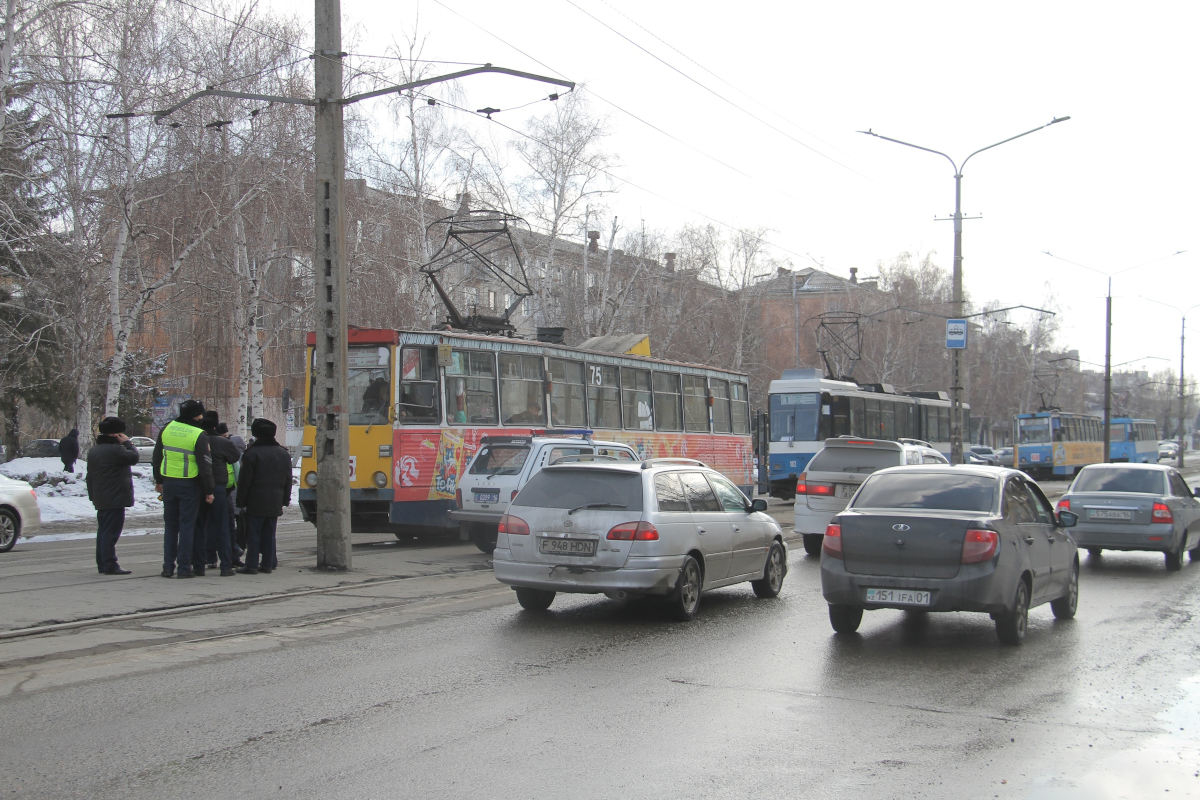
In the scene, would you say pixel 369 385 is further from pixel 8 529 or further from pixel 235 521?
pixel 8 529

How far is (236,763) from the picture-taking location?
18.4 feet

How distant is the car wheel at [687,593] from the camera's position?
10.2m

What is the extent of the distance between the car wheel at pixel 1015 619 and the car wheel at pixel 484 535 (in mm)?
7949

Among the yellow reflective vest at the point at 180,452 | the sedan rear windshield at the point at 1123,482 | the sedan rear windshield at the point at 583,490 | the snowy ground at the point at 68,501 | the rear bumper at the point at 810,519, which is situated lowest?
the snowy ground at the point at 68,501

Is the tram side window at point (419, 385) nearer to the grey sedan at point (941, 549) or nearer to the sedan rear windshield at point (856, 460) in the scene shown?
the sedan rear windshield at point (856, 460)

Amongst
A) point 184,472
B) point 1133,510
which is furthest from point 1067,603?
point 184,472

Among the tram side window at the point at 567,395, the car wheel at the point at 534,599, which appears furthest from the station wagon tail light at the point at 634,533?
the tram side window at the point at 567,395

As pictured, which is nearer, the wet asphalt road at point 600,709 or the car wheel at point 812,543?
the wet asphalt road at point 600,709

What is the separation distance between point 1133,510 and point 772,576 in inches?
256

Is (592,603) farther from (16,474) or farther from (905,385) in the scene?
(905,385)

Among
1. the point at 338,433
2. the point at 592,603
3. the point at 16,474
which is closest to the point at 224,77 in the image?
the point at 16,474

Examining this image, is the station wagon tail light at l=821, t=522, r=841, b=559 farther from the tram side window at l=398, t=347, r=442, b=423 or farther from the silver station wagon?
the tram side window at l=398, t=347, r=442, b=423

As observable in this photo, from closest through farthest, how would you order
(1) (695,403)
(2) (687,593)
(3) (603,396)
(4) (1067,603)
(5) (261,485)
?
1. (2) (687,593)
2. (4) (1067,603)
3. (5) (261,485)
4. (3) (603,396)
5. (1) (695,403)

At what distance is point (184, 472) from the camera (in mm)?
11875
